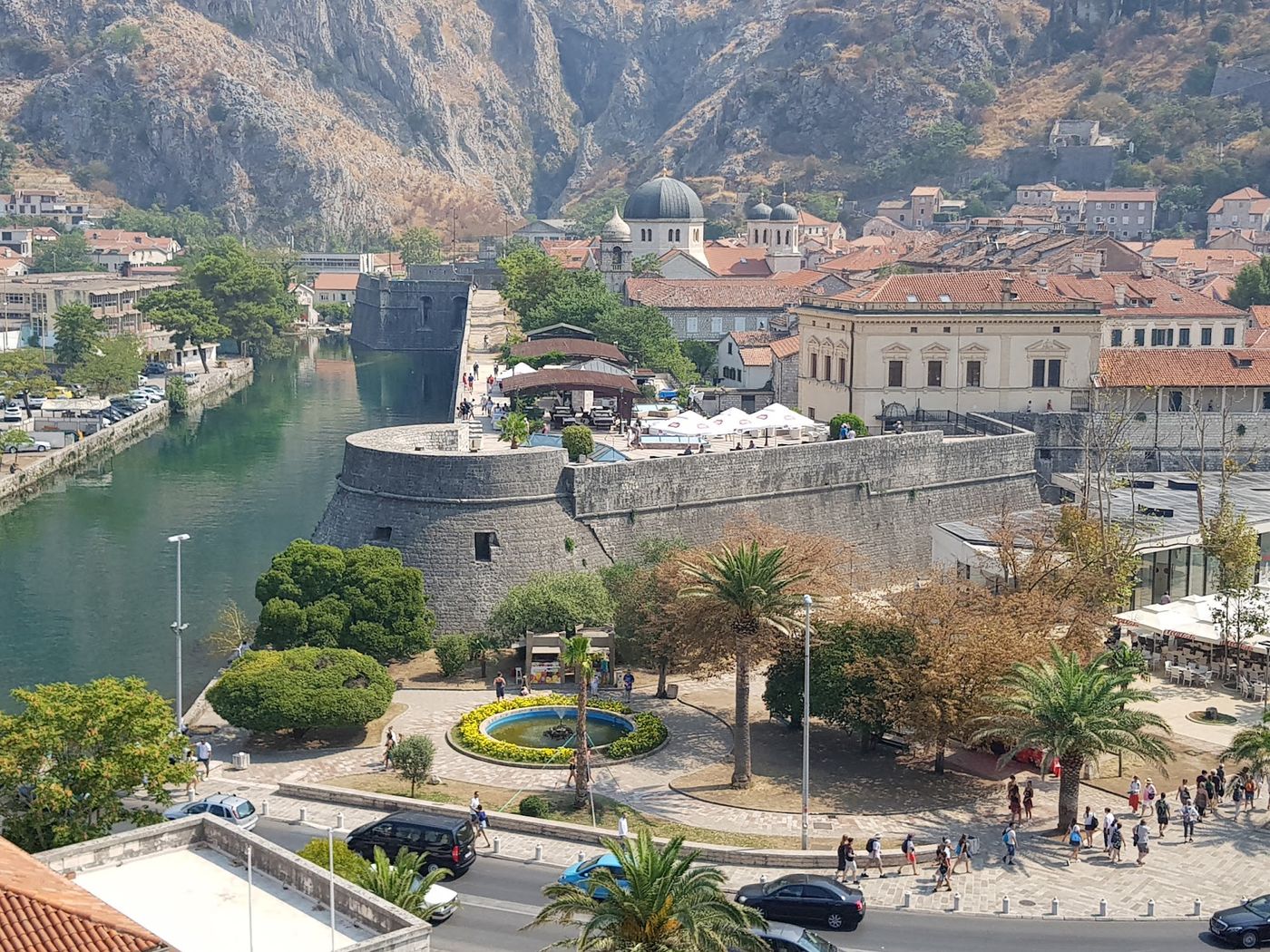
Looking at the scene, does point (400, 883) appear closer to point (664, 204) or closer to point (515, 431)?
point (515, 431)

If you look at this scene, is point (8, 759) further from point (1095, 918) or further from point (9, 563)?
point (9, 563)

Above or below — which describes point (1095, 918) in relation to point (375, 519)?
below

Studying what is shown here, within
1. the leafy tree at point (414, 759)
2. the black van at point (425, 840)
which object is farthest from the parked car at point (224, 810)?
the leafy tree at point (414, 759)

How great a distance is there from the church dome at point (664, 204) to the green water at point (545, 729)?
86.3m

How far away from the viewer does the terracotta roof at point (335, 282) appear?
170 m

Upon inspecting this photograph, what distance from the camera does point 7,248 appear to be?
568 ft

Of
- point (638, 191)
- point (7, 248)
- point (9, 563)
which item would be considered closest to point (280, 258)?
point (7, 248)

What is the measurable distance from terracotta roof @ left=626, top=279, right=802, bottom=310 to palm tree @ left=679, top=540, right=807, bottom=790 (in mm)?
64222

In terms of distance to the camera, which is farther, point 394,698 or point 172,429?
point 172,429

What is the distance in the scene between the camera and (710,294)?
341 feet

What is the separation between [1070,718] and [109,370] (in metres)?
78.7

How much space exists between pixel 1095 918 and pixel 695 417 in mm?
29681

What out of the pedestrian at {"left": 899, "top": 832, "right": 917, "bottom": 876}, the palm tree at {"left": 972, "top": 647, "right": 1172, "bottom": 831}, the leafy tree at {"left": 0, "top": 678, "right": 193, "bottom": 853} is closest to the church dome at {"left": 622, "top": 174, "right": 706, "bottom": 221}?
the palm tree at {"left": 972, "top": 647, "right": 1172, "bottom": 831}

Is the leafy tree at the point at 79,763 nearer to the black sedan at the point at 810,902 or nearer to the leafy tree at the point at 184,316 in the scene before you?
the black sedan at the point at 810,902
